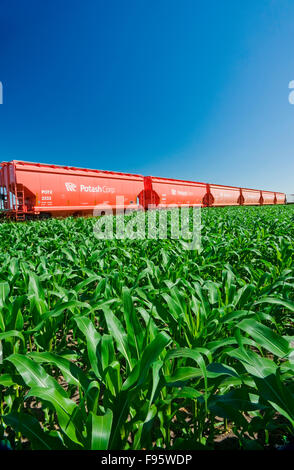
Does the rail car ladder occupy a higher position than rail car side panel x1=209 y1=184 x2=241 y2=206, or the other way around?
rail car side panel x1=209 y1=184 x2=241 y2=206

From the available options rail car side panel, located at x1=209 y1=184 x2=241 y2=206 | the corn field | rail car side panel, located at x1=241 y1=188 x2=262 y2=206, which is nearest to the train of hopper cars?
rail car side panel, located at x1=209 y1=184 x2=241 y2=206

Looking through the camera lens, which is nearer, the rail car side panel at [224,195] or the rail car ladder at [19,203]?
the rail car ladder at [19,203]

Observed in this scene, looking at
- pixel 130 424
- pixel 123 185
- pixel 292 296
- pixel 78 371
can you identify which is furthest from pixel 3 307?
pixel 123 185

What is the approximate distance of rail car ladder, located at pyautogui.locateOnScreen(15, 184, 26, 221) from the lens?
11992 mm

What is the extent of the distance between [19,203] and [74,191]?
3.10 metres

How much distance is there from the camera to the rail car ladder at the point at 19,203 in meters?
12.0

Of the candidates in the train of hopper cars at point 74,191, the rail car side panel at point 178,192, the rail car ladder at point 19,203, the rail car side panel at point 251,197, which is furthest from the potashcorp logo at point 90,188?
the rail car side panel at point 251,197

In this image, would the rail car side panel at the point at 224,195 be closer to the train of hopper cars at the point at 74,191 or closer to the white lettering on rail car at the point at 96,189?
the train of hopper cars at the point at 74,191

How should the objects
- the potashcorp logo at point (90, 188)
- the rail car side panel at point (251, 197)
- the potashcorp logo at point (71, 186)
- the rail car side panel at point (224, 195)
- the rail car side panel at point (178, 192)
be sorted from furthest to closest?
the rail car side panel at point (251, 197)
the rail car side panel at point (224, 195)
the rail car side panel at point (178, 192)
the potashcorp logo at point (90, 188)
the potashcorp logo at point (71, 186)

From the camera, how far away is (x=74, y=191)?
13992 millimetres

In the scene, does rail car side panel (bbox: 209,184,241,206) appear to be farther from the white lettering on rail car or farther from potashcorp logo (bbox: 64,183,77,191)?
potashcorp logo (bbox: 64,183,77,191)

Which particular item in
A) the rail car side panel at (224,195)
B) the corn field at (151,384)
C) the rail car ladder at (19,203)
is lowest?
the corn field at (151,384)

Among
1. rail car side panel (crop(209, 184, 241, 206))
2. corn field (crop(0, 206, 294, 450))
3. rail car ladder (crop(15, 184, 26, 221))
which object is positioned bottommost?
corn field (crop(0, 206, 294, 450))

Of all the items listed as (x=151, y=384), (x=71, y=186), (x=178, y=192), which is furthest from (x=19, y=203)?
(x=178, y=192)
